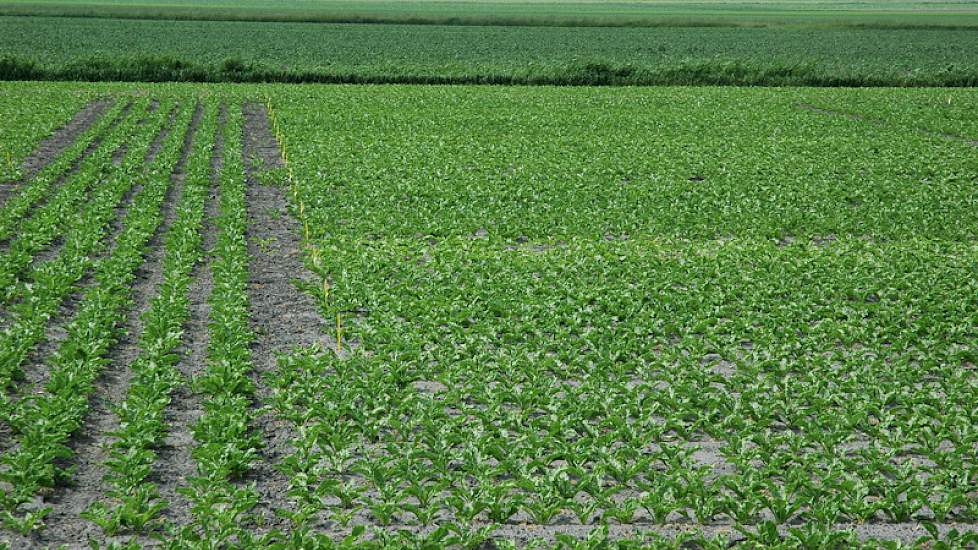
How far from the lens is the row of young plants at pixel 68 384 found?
707 cm

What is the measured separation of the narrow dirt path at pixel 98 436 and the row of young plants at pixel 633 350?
4.86 ft

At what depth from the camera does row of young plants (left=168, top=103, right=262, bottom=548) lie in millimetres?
6695

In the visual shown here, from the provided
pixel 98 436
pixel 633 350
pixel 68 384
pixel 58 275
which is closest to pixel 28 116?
pixel 58 275

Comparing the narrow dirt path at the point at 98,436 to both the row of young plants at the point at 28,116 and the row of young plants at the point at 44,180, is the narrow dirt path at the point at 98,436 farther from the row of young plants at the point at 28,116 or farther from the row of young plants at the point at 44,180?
the row of young plants at the point at 28,116

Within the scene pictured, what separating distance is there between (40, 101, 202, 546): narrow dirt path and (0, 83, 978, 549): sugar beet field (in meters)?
0.03

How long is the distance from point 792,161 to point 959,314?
10.8 m

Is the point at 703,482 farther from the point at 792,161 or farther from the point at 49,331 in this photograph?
the point at 792,161

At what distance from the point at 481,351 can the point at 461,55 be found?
39.3m

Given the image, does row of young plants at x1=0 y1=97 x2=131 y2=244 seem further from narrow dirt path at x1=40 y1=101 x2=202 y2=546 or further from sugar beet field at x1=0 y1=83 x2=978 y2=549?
narrow dirt path at x1=40 y1=101 x2=202 y2=546

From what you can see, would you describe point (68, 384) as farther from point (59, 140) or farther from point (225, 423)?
point (59, 140)

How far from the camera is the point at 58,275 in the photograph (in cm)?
1199

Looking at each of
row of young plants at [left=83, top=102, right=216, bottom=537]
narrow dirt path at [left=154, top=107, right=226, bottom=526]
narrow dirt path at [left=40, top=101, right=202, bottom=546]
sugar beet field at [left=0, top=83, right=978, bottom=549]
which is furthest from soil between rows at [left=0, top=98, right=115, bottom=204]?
narrow dirt path at [left=154, top=107, right=226, bottom=526]

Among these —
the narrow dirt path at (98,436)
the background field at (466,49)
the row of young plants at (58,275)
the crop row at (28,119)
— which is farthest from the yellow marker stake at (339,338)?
the background field at (466,49)

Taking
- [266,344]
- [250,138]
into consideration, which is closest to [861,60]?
[250,138]
